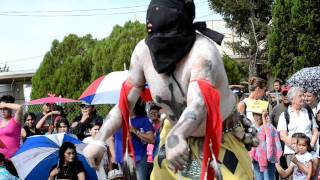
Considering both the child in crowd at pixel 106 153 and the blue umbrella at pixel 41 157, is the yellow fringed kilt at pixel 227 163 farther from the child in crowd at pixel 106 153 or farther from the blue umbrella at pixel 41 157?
the blue umbrella at pixel 41 157

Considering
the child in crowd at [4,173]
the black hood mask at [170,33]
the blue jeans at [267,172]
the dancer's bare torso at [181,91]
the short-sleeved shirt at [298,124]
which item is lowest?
the blue jeans at [267,172]

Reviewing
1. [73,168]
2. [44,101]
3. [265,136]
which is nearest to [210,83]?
[73,168]

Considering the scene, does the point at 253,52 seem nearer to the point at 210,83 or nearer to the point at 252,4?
the point at 252,4

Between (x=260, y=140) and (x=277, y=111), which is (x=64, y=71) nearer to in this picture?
(x=277, y=111)

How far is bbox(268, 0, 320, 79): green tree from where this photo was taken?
2339cm

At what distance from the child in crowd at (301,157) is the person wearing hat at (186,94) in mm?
3874

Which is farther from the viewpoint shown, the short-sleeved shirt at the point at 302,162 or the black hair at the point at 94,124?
the black hair at the point at 94,124

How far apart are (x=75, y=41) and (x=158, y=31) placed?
111 ft

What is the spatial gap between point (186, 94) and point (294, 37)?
20.8 m

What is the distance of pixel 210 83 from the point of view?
152 inches

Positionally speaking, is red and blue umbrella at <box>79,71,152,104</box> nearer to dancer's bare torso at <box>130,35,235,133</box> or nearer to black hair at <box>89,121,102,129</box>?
black hair at <box>89,121,102,129</box>

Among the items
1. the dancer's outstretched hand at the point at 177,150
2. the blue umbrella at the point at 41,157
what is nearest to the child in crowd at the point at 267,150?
the blue umbrella at the point at 41,157

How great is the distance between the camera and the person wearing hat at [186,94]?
3.80 metres

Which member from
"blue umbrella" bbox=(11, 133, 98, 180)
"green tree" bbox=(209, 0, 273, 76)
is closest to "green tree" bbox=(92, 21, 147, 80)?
"green tree" bbox=(209, 0, 273, 76)
